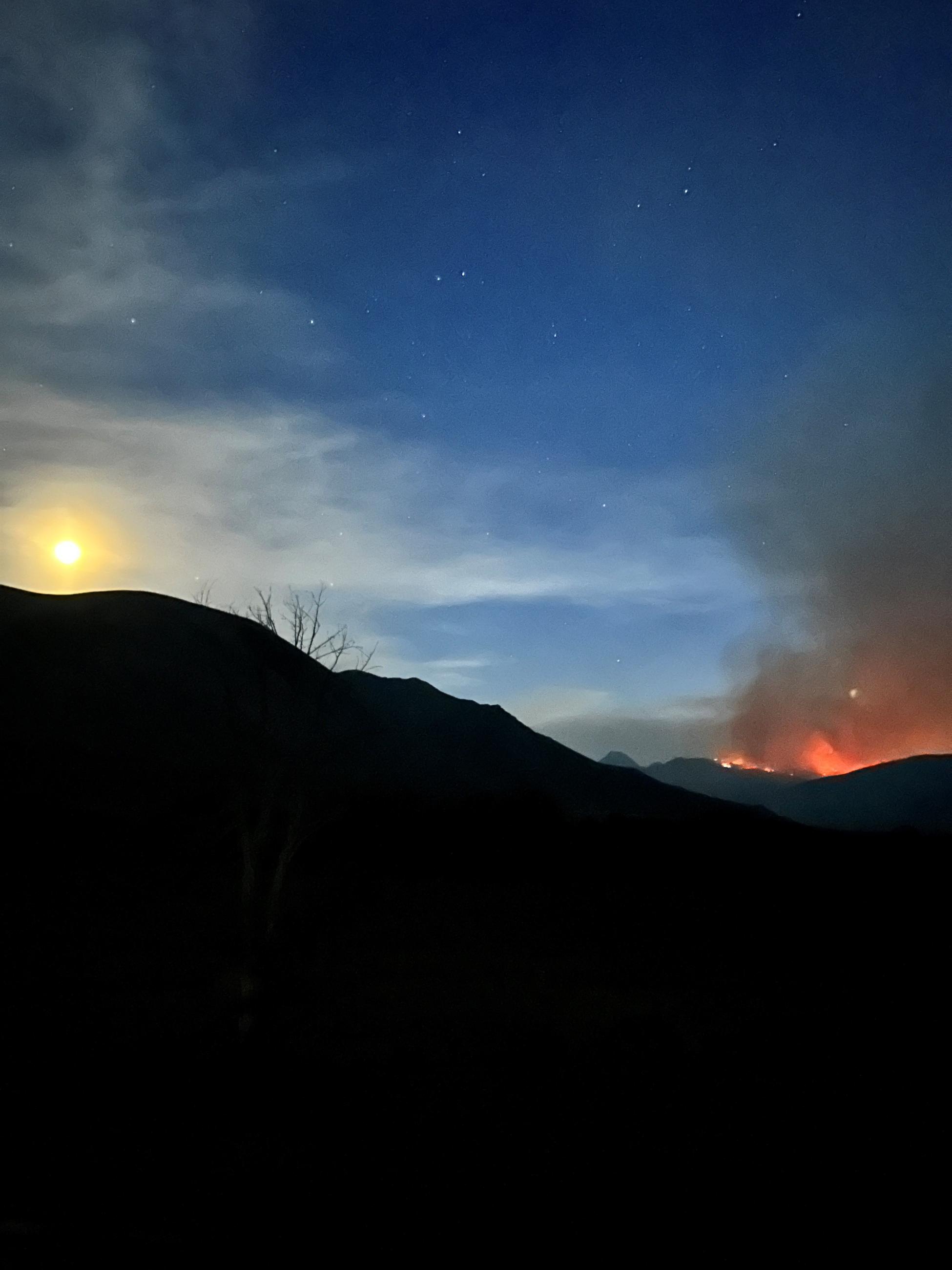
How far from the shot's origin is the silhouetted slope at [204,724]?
480 inches

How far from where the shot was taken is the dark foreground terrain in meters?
7.50

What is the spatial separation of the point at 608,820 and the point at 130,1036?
39828mm

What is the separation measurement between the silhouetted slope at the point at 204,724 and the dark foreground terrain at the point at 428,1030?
411 mm

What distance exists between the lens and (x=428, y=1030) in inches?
579

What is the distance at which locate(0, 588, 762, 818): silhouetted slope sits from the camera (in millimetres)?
12180

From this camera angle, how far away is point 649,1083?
1178 centimetres

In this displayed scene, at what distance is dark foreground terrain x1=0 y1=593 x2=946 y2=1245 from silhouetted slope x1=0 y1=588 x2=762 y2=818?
1.35 ft

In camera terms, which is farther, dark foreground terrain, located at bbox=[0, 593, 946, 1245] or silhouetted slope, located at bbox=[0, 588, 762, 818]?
silhouetted slope, located at bbox=[0, 588, 762, 818]

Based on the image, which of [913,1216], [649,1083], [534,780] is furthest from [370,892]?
[534,780]

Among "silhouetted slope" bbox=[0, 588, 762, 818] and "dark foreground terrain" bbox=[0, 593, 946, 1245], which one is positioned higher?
"silhouetted slope" bbox=[0, 588, 762, 818]

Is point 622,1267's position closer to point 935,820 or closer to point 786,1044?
point 786,1044

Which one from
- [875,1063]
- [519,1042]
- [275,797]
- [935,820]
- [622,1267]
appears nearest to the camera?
[622,1267]

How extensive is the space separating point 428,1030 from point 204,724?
65933 millimetres

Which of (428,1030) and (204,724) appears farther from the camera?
(204,724)
